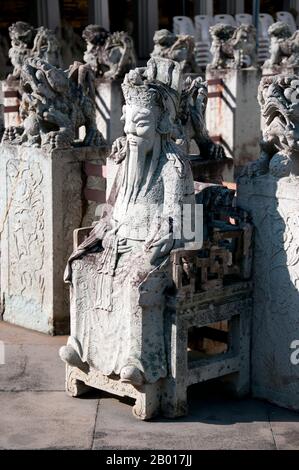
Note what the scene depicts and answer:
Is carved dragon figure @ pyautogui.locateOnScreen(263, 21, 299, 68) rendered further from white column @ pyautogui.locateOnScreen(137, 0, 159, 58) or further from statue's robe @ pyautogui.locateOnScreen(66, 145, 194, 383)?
statue's robe @ pyautogui.locateOnScreen(66, 145, 194, 383)

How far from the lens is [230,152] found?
17750 mm

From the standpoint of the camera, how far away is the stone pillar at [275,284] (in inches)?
325

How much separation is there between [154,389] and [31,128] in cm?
323

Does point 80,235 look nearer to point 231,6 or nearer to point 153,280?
point 153,280

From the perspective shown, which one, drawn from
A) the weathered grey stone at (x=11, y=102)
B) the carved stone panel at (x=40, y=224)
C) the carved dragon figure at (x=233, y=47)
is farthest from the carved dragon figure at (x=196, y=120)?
the carved dragon figure at (x=233, y=47)

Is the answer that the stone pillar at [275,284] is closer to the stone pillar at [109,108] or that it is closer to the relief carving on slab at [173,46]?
the stone pillar at [109,108]

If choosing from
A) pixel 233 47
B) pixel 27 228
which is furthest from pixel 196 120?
pixel 233 47

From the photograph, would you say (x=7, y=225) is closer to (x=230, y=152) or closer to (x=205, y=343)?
A: (x=205, y=343)

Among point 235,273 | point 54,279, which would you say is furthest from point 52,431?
point 54,279

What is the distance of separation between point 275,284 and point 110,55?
34.6 ft

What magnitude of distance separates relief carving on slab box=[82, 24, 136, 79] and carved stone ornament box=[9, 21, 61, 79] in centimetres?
61

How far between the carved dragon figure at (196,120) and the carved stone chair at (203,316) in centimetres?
166

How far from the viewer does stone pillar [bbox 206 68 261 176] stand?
58.4 ft

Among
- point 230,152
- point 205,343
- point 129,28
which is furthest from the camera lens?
point 129,28
